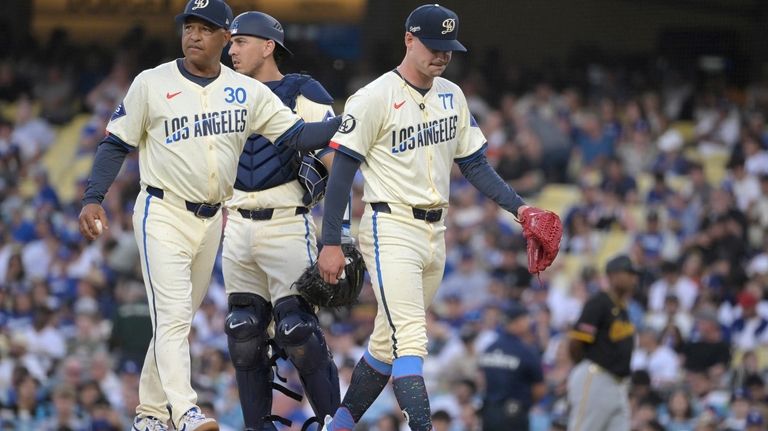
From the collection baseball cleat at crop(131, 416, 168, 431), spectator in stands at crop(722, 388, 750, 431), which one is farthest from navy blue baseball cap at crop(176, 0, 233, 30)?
spectator in stands at crop(722, 388, 750, 431)

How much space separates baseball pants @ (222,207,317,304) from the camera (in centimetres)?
716

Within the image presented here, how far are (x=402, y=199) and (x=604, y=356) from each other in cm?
381

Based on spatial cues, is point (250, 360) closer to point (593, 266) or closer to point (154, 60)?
point (593, 266)

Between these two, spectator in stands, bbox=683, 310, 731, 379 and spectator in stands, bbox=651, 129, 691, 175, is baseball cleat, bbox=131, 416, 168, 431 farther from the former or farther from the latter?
spectator in stands, bbox=651, 129, 691, 175

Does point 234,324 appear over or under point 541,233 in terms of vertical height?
under

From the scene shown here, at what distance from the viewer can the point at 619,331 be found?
33.0 feet

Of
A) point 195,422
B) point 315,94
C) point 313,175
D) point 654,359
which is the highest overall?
point 315,94

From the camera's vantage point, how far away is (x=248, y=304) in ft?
24.1

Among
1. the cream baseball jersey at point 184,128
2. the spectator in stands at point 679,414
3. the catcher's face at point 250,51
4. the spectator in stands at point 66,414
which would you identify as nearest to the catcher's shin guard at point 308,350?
the cream baseball jersey at point 184,128

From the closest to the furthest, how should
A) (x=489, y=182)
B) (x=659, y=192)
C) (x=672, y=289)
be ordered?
(x=489, y=182) < (x=672, y=289) < (x=659, y=192)

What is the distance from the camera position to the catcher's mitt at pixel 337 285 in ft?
22.8

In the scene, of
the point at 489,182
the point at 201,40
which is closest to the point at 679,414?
the point at 489,182

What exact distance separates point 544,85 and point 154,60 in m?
5.36

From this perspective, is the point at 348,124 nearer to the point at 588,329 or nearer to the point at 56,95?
the point at 588,329
